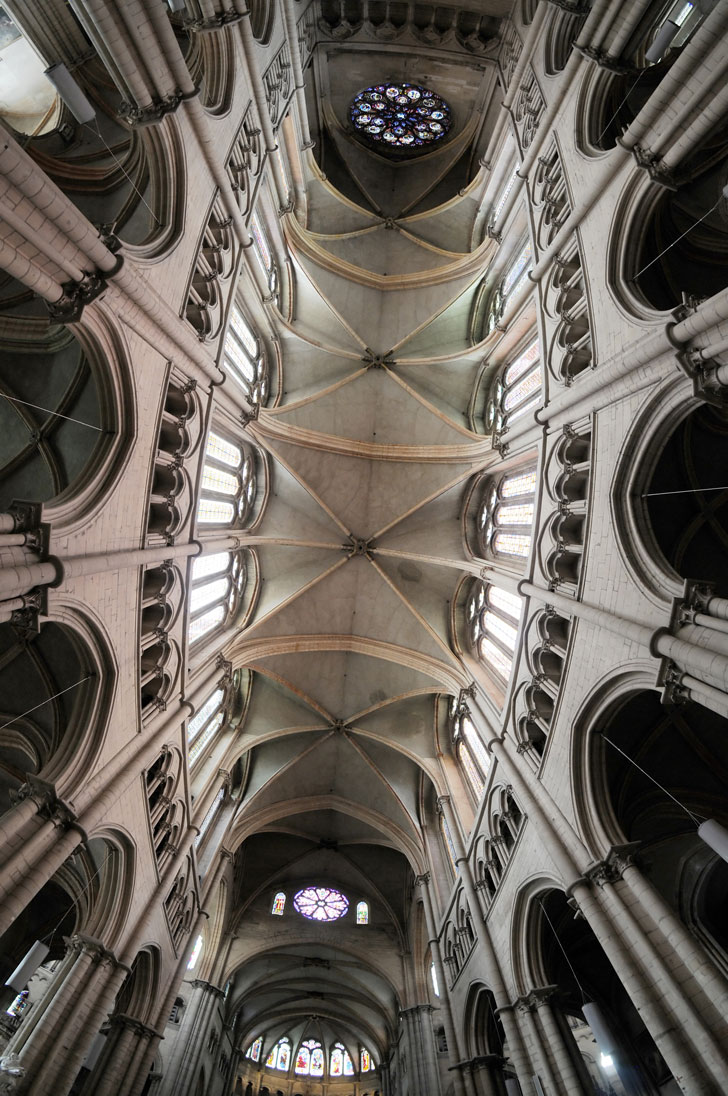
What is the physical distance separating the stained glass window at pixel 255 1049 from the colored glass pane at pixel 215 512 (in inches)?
967

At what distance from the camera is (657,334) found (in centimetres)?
804

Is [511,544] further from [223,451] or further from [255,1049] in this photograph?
[255,1049]

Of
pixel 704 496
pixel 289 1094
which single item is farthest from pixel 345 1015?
pixel 704 496

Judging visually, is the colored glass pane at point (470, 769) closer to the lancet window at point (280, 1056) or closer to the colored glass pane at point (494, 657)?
the colored glass pane at point (494, 657)

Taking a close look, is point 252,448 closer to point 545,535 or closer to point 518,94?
point 545,535

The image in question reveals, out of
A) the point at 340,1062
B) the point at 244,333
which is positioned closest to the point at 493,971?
the point at 244,333

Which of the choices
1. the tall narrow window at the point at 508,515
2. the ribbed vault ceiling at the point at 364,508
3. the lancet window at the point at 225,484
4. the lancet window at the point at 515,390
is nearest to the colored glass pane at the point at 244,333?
the ribbed vault ceiling at the point at 364,508

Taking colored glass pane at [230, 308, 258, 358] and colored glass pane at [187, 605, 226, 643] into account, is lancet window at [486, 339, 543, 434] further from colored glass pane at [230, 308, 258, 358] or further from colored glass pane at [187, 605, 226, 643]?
colored glass pane at [187, 605, 226, 643]

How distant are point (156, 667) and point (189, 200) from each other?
9.53 metres

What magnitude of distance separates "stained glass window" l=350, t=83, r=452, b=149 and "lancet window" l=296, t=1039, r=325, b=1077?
40.4 metres

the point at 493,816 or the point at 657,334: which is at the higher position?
the point at 493,816

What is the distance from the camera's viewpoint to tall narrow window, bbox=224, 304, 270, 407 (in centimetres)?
1661

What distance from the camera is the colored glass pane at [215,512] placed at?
1586 centimetres

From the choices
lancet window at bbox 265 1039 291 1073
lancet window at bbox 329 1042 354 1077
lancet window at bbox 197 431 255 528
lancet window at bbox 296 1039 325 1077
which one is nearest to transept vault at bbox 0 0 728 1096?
lancet window at bbox 197 431 255 528
